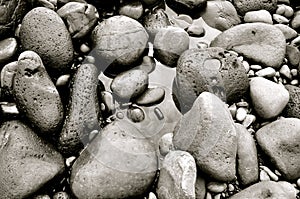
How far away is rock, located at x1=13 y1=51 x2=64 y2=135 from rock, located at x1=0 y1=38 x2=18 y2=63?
0.13 meters

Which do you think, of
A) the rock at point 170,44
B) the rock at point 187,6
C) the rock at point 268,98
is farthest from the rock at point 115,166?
the rock at point 187,6

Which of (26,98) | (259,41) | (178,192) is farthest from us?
(259,41)

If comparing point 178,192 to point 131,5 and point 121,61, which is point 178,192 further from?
point 131,5

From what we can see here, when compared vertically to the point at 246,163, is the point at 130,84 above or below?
above

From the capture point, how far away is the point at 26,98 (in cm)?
187

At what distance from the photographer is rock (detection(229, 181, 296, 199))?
1.81 meters

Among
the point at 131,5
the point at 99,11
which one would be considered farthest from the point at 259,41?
the point at 99,11

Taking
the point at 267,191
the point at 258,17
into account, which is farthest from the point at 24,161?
the point at 258,17

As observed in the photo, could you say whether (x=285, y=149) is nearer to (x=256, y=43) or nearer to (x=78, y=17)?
(x=256, y=43)

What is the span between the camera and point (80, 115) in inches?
74.2

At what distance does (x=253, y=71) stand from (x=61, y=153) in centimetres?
94

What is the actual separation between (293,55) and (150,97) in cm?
75

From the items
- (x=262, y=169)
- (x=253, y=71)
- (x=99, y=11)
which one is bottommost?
(x=262, y=169)

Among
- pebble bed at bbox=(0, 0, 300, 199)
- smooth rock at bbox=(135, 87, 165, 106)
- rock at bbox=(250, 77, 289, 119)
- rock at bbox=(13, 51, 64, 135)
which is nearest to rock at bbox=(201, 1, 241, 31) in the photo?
pebble bed at bbox=(0, 0, 300, 199)
